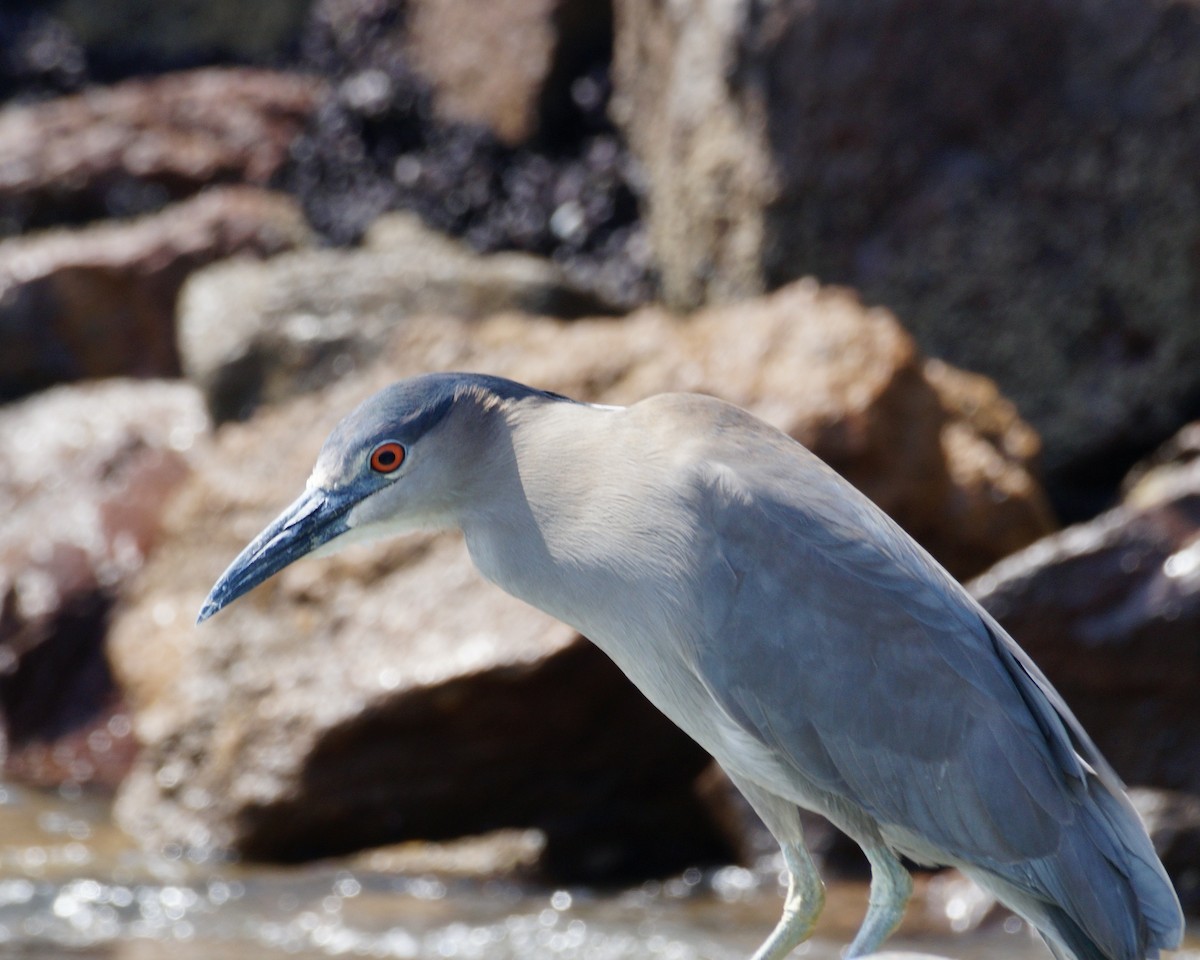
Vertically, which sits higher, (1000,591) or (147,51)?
(147,51)

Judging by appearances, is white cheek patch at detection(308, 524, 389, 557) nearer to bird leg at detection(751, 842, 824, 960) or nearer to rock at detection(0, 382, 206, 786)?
bird leg at detection(751, 842, 824, 960)

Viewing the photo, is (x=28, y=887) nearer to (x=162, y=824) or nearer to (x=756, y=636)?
(x=162, y=824)

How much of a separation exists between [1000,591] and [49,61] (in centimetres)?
905

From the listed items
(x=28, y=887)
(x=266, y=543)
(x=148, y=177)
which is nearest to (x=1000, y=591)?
(x=266, y=543)

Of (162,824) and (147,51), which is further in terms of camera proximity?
(147,51)

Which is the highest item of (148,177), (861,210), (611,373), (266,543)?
(148,177)

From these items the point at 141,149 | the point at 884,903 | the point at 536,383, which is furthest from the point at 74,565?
the point at 884,903

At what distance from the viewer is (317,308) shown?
7855 millimetres

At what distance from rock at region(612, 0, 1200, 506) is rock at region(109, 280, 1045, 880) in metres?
1.12

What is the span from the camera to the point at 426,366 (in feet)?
20.9

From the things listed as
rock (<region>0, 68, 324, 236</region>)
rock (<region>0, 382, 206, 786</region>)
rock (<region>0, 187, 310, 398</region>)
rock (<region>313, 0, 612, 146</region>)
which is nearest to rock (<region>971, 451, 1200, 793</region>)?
rock (<region>0, 382, 206, 786</region>)

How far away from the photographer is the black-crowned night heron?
300cm

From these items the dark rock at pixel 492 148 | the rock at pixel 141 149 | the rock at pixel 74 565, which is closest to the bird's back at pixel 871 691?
the rock at pixel 74 565

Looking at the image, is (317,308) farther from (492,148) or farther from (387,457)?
(387,457)
